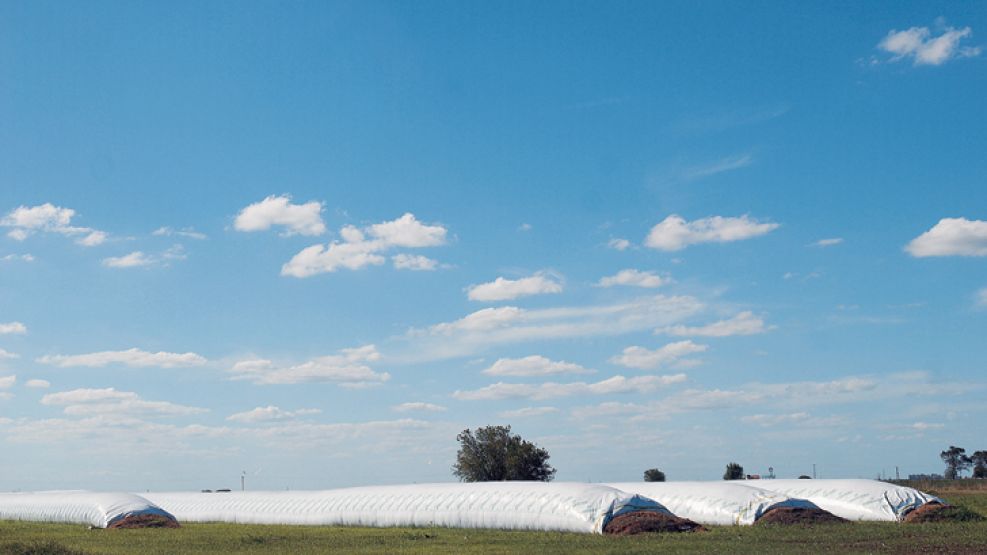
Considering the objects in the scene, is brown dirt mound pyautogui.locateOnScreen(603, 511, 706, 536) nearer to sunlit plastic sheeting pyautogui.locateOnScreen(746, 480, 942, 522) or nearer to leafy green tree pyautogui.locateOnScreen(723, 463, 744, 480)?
sunlit plastic sheeting pyautogui.locateOnScreen(746, 480, 942, 522)

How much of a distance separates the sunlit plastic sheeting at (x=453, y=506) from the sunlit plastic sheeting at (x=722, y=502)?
12.3 ft

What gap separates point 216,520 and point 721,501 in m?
31.5

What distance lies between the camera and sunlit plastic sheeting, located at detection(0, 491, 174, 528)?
162ft

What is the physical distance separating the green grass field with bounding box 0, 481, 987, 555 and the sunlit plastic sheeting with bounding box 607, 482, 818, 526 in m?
2.28

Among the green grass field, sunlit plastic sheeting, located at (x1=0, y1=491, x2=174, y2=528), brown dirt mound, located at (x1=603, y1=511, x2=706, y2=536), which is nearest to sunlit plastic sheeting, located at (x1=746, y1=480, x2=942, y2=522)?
the green grass field

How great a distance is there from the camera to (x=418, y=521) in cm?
4391

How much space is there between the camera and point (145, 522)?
1870 inches

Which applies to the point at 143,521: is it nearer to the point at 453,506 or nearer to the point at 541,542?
the point at 453,506

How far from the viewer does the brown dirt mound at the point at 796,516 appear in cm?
3766

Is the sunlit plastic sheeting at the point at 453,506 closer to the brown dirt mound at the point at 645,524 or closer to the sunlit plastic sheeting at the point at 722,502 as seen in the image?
the brown dirt mound at the point at 645,524

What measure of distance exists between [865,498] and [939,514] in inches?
131

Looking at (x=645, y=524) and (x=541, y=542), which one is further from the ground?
(x=645, y=524)

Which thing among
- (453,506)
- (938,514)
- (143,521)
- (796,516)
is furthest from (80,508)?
(938,514)

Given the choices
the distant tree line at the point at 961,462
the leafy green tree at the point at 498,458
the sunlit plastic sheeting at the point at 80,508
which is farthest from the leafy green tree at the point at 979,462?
the sunlit plastic sheeting at the point at 80,508
